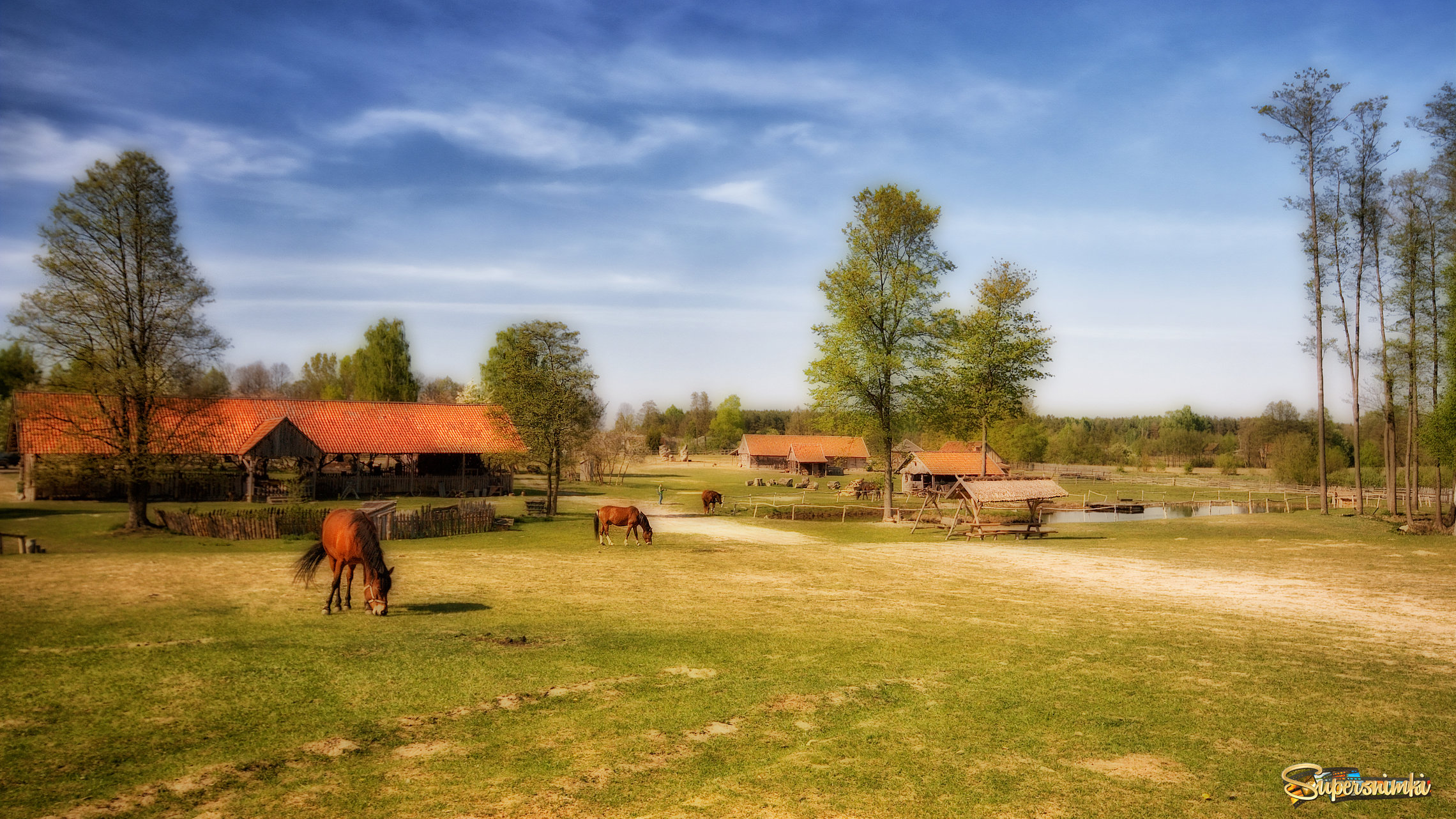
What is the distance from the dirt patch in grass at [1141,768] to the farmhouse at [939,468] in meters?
57.5

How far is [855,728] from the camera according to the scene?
8602mm

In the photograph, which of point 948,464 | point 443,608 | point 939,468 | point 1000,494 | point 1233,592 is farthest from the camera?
point 948,464

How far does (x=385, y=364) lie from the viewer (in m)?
77.1

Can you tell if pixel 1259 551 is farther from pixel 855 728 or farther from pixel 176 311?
pixel 176 311

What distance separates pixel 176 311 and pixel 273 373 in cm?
15599

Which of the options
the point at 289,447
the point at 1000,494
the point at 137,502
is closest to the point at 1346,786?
the point at 1000,494

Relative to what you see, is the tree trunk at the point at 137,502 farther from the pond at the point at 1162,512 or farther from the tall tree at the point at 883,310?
the pond at the point at 1162,512

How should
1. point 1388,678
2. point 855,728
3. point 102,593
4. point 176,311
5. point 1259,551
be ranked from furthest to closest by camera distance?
point 176,311 < point 1259,551 < point 102,593 < point 1388,678 < point 855,728

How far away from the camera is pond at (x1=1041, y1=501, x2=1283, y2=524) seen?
4700cm

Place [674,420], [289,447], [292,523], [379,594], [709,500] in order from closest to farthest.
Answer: [379,594] → [292,523] → [289,447] → [709,500] → [674,420]

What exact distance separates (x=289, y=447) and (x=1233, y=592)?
42667 millimetres

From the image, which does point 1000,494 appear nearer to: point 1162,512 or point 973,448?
point 1162,512

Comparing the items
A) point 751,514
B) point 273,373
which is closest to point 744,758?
point 751,514

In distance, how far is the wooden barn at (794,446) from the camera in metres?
96.6
